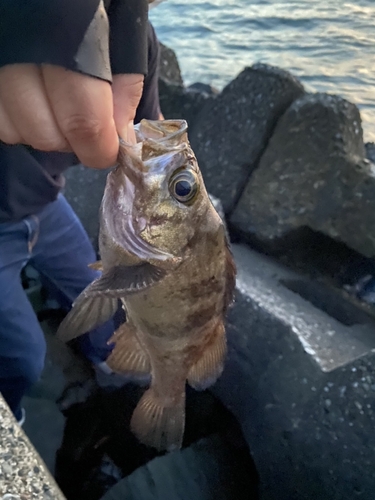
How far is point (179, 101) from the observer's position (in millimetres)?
4160

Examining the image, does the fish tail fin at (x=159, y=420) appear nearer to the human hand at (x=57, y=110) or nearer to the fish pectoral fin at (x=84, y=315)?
the fish pectoral fin at (x=84, y=315)

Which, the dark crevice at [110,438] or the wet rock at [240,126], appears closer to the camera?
the dark crevice at [110,438]

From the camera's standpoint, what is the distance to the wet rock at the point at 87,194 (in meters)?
3.53

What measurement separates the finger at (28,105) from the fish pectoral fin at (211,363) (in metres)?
1.02

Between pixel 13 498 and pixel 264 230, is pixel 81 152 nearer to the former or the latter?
pixel 13 498

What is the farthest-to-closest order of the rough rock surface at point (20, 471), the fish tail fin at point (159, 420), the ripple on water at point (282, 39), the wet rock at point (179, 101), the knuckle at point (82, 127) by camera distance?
the ripple on water at point (282, 39), the wet rock at point (179, 101), the fish tail fin at point (159, 420), the knuckle at point (82, 127), the rough rock surface at point (20, 471)

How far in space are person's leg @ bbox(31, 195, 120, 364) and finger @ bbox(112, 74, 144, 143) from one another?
1.33 m

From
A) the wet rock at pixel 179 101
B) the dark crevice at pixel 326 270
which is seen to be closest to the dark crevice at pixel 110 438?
the dark crevice at pixel 326 270

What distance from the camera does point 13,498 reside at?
1044mm

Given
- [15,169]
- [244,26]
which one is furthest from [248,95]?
[244,26]

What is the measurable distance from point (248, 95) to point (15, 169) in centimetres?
196

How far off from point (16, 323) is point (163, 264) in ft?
3.70

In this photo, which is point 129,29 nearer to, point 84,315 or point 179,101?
point 84,315

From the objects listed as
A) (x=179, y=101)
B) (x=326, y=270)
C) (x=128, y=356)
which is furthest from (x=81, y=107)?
(x=179, y=101)
